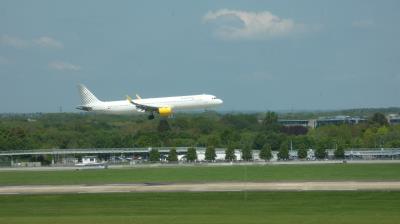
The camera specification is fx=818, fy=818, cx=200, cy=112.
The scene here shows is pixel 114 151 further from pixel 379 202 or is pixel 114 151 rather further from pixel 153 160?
pixel 379 202

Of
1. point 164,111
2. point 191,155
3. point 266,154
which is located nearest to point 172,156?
point 191,155

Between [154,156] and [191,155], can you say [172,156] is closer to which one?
[191,155]

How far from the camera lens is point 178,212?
190ft

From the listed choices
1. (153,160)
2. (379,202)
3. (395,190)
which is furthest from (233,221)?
(153,160)

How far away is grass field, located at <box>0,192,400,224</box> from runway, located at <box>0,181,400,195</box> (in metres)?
3.75

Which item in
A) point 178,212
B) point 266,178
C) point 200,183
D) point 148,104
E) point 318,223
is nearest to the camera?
point 318,223

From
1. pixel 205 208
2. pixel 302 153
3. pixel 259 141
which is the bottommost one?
pixel 205 208

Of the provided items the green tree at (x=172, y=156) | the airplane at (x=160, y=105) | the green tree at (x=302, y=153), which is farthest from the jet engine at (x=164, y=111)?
the green tree at (x=302, y=153)

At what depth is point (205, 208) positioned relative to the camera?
59.8m

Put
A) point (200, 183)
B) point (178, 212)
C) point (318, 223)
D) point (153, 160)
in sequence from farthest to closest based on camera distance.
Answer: point (153, 160) < point (200, 183) < point (178, 212) < point (318, 223)

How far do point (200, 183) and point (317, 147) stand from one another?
284 feet

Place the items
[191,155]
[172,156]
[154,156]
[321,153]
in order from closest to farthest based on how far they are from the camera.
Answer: [172,156]
[191,155]
[154,156]
[321,153]

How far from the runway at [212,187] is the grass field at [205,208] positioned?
375cm

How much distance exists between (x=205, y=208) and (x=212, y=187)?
55.1ft
